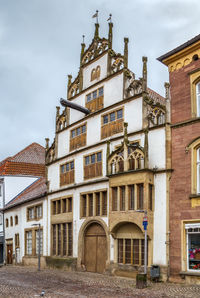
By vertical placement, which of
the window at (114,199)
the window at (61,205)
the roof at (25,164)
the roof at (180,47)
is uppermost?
the roof at (180,47)

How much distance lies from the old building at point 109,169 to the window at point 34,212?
2.39 m

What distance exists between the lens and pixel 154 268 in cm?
2353

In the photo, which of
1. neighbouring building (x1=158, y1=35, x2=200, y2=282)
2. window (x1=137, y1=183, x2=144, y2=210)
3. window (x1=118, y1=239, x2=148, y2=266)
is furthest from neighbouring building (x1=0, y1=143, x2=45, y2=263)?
neighbouring building (x1=158, y1=35, x2=200, y2=282)

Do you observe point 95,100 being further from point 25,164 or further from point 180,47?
point 25,164

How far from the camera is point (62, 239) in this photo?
33406 mm

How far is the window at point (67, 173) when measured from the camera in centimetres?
3356

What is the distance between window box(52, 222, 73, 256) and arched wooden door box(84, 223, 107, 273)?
2.18 meters

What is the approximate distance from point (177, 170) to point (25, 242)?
21.0 meters

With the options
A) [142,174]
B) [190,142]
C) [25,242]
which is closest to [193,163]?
[190,142]

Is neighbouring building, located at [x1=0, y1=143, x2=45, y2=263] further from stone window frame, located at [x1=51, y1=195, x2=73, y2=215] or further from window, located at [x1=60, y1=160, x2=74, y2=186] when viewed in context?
window, located at [x1=60, y1=160, x2=74, y2=186]

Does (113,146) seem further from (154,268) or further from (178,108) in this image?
(154,268)

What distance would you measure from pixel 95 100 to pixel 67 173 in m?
6.26

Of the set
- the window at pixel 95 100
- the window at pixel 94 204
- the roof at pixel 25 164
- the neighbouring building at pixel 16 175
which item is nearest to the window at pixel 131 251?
the window at pixel 94 204

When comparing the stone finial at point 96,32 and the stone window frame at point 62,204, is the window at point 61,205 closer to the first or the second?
the stone window frame at point 62,204
